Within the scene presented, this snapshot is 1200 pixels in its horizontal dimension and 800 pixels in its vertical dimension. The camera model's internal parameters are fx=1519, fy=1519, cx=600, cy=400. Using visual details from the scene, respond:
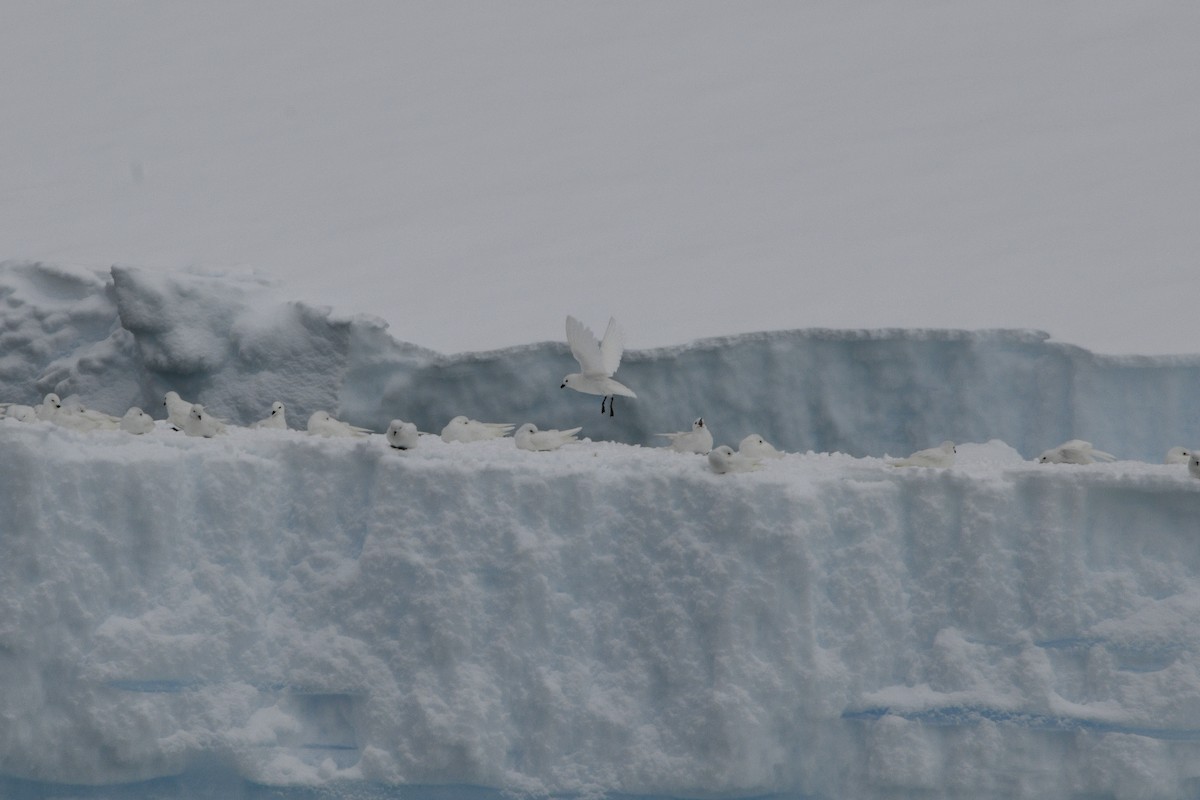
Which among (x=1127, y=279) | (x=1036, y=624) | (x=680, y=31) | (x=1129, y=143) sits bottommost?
(x=1036, y=624)

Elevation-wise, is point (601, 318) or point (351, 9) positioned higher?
point (351, 9)

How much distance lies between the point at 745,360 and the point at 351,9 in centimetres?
955

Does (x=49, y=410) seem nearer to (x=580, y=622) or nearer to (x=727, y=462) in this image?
(x=580, y=622)

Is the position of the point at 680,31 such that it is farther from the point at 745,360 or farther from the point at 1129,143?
the point at 745,360

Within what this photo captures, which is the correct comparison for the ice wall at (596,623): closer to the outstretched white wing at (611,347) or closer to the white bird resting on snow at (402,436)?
the white bird resting on snow at (402,436)

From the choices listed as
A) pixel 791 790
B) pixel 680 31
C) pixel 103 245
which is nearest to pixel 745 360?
pixel 791 790

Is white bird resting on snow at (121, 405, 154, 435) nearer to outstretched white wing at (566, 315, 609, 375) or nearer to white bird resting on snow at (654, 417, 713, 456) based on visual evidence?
outstretched white wing at (566, 315, 609, 375)

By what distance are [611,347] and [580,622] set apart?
1.81 meters

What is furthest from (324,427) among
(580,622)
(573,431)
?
(580,622)

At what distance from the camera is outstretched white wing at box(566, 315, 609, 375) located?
8484 mm

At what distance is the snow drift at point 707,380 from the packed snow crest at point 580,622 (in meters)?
1.24

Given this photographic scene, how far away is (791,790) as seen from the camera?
7.36m

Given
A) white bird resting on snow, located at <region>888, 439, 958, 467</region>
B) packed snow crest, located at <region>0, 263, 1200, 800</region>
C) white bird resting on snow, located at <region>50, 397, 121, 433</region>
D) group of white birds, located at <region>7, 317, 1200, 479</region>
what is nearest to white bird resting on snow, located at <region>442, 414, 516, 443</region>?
group of white birds, located at <region>7, 317, 1200, 479</region>

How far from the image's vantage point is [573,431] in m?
8.64
